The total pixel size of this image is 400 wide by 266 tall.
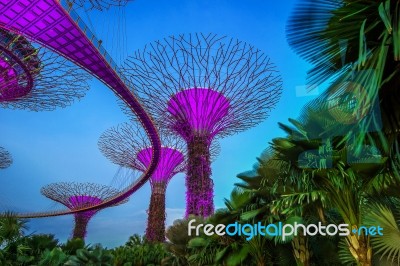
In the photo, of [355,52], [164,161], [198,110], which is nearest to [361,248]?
[355,52]

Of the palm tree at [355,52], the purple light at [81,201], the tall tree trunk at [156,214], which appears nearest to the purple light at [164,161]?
the tall tree trunk at [156,214]

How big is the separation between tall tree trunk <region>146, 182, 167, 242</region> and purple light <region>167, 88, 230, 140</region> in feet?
35.2

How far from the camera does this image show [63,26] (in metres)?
14.4

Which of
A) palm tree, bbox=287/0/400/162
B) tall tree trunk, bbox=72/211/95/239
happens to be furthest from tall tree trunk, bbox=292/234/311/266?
tall tree trunk, bbox=72/211/95/239

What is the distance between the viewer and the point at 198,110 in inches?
672

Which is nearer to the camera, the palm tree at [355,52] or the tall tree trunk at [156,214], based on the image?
the palm tree at [355,52]

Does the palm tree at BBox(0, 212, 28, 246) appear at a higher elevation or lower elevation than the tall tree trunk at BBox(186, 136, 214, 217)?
lower

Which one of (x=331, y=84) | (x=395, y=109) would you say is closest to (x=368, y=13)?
(x=331, y=84)

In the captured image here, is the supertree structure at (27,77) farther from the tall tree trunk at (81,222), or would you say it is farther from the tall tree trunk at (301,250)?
the tall tree trunk at (81,222)

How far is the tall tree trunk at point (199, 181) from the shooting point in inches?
609

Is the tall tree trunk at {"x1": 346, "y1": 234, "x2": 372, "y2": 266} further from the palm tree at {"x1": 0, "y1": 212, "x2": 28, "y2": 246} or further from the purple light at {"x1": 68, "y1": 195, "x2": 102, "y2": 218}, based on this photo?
the purple light at {"x1": 68, "y1": 195, "x2": 102, "y2": 218}

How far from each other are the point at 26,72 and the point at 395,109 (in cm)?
1642

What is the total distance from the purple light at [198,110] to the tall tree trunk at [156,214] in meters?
10.7

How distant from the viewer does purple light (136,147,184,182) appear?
2780 centimetres
